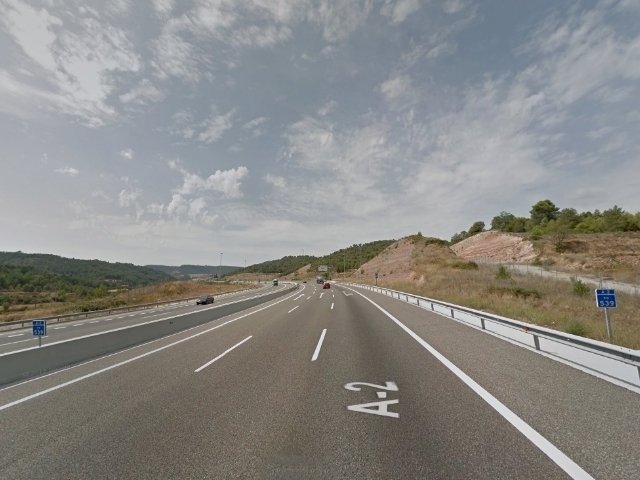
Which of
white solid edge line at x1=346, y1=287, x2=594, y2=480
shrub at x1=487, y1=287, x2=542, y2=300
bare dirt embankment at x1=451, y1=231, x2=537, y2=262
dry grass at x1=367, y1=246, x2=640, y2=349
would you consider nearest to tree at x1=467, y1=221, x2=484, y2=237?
bare dirt embankment at x1=451, y1=231, x2=537, y2=262

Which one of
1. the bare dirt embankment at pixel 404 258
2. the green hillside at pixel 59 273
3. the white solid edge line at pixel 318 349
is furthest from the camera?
the green hillside at pixel 59 273

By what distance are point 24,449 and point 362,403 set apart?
4.46 meters

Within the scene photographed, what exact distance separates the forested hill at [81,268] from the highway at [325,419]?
338ft

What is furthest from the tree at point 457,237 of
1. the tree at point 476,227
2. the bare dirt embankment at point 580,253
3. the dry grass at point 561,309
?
the dry grass at point 561,309

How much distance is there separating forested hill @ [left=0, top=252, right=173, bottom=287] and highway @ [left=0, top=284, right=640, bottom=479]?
338ft

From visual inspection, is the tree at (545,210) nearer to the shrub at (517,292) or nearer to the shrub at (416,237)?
the shrub at (416,237)

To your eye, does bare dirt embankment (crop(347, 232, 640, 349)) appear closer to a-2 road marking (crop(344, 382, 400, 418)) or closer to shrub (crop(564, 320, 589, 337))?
shrub (crop(564, 320, 589, 337))

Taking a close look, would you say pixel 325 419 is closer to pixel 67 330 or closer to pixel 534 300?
pixel 534 300

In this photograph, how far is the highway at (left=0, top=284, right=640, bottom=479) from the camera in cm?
315

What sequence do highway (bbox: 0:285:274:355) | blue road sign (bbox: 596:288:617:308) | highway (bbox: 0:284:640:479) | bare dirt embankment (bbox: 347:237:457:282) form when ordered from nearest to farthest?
1. highway (bbox: 0:284:640:479)
2. blue road sign (bbox: 596:288:617:308)
3. highway (bbox: 0:285:274:355)
4. bare dirt embankment (bbox: 347:237:457:282)

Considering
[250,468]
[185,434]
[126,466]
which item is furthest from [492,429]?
[126,466]

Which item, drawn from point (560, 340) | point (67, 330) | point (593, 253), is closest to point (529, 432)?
point (560, 340)

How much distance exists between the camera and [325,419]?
13.9 feet

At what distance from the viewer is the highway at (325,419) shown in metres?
3.15
